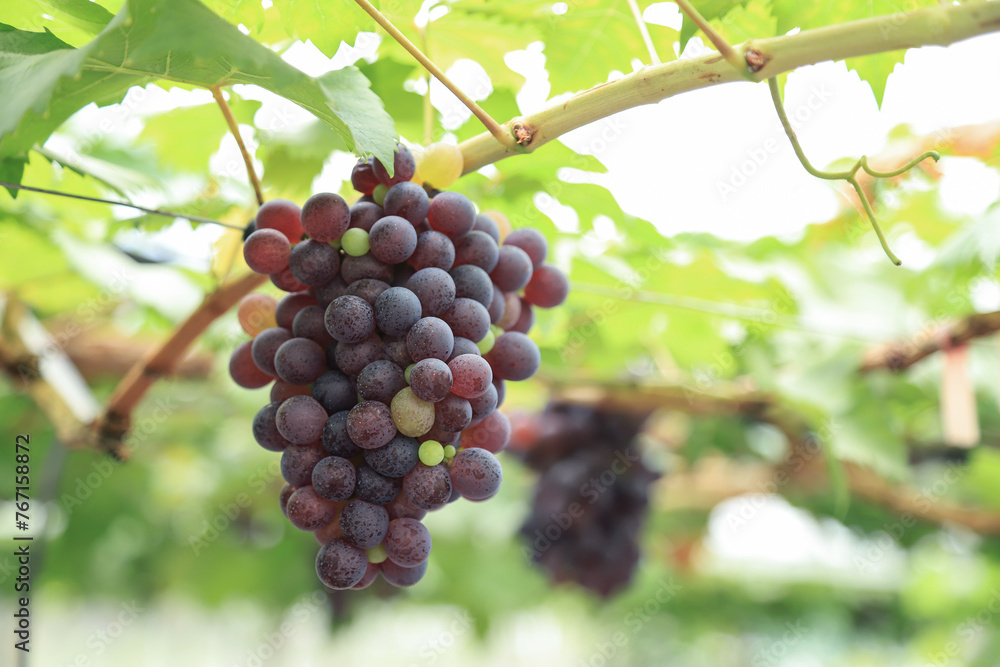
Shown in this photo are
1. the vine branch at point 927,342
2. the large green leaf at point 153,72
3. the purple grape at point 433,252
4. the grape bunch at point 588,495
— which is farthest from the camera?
the grape bunch at point 588,495

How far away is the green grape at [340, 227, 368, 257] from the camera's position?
0.48 m

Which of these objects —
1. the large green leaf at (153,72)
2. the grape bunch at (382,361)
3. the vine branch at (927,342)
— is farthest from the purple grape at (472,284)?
the vine branch at (927,342)

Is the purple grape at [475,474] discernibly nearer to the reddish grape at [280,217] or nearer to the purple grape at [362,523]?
the purple grape at [362,523]

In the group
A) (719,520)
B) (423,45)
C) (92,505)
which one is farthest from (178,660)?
(423,45)

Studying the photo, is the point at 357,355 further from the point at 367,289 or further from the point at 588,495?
the point at 588,495

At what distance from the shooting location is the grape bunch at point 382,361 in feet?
1.47

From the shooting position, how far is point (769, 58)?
447 mm

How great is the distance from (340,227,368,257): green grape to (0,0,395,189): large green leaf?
0.20 feet

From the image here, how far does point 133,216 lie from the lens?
751 mm

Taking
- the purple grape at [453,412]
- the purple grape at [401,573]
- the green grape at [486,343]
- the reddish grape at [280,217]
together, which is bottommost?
the purple grape at [401,573]

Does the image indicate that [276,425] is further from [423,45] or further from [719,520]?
[719,520]

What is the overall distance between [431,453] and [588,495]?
1.08 meters

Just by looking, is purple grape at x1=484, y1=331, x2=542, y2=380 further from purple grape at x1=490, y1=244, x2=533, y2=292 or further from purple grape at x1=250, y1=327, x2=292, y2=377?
purple grape at x1=250, y1=327, x2=292, y2=377

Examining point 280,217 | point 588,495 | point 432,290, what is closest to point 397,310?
point 432,290
